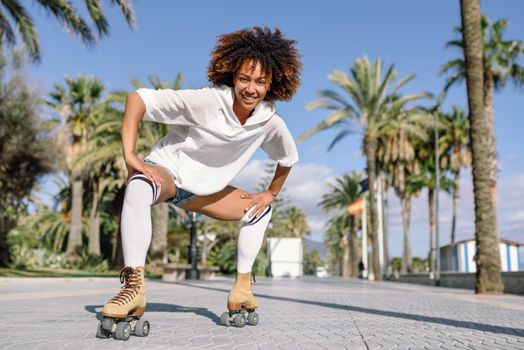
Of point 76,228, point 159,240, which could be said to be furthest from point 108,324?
point 76,228

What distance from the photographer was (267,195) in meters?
3.91

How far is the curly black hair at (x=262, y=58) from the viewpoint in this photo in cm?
355

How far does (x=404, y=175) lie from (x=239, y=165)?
1575 inches

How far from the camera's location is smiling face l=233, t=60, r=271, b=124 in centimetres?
344

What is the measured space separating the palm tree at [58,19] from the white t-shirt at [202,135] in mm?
11798

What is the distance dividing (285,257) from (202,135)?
118ft

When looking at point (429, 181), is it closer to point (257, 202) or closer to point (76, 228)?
point (76, 228)

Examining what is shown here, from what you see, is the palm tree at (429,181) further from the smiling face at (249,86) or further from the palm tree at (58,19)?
the smiling face at (249,86)

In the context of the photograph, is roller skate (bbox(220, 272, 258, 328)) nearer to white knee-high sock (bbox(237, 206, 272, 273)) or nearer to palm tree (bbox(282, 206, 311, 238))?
white knee-high sock (bbox(237, 206, 272, 273))

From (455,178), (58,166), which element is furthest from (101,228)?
(455,178)

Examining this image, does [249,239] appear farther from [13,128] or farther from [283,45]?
[13,128]

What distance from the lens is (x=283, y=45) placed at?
3.71 meters

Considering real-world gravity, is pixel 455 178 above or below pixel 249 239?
above

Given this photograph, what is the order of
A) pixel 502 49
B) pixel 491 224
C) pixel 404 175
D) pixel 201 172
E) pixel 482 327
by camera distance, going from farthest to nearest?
pixel 404 175
pixel 502 49
pixel 491 224
pixel 482 327
pixel 201 172
